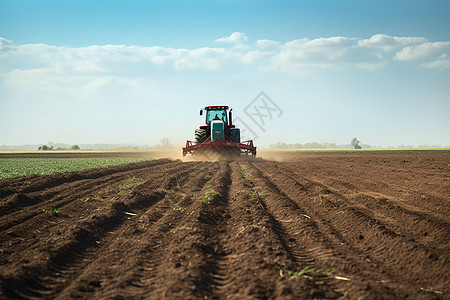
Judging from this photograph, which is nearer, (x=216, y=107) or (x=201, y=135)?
(x=201, y=135)

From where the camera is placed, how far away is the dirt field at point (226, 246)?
388 centimetres

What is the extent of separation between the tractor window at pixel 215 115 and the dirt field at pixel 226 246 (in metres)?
15.2

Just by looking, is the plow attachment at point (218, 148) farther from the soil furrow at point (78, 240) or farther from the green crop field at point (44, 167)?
the soil furrow at point (78, 240)

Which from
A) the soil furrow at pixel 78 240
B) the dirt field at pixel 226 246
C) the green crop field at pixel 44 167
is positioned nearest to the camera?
the dirt field at pixel 226 246

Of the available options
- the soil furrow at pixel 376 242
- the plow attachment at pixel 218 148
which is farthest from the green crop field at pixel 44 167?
the soil furrow at pixel 376 242

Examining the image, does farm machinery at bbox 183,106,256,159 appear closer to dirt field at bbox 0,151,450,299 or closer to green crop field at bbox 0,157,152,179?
green crop field at bbox 0,157,152,179

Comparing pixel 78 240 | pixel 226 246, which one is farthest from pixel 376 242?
pixel 78 240

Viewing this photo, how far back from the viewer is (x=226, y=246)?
545cm

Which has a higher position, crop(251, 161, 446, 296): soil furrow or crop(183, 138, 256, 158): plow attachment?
crop(183, 138, 256, 158): plow attachment

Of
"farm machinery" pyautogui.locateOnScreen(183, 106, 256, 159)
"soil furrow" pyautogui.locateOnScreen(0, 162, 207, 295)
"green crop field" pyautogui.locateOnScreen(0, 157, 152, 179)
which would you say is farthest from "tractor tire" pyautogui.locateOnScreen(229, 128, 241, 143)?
"soil furrow" pyautogui.locateOnScreen(0, 162, 207, 295)

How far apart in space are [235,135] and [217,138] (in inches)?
72.4

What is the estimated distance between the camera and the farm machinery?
23.3 m

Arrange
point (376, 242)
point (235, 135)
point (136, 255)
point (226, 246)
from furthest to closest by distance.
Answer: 1. point (235, 135)
2. point (376, 242)
3. point (226, 246)
4. point (136, 255)

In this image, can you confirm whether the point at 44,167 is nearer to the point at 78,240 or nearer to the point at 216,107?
the point at 216,107
